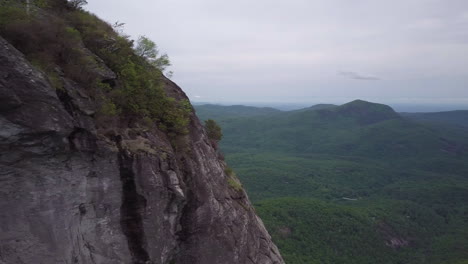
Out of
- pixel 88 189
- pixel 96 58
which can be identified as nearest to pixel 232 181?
pixel 88 189

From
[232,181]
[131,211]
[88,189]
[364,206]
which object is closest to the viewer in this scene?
[88,189]

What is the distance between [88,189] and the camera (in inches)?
518

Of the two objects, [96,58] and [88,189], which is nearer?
[88,189]

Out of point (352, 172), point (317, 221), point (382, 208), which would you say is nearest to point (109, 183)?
point (317, 221)

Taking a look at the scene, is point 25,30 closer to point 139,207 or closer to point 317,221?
point 139,207

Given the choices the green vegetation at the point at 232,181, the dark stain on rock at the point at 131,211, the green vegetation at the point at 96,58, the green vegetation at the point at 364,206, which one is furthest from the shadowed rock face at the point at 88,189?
the green vegetation at the point at 364,206

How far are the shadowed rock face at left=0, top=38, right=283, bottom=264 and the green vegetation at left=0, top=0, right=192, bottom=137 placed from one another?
1064 mm

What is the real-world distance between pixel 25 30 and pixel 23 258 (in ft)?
31.3

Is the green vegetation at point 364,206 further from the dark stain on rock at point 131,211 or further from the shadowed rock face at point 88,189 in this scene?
the dark stain on rock at point 131,211

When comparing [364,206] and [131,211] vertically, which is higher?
[131,211]

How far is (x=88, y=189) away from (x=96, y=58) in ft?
24.3

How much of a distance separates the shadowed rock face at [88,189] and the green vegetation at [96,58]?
3.49 ft

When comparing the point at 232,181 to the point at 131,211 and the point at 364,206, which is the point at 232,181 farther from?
the point at 364,206

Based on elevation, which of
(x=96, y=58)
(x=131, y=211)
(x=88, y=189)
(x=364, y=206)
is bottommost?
(x=364, y=206)
